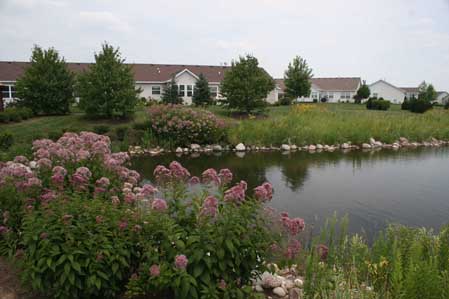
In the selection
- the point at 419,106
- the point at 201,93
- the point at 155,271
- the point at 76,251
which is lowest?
the point at 155,271

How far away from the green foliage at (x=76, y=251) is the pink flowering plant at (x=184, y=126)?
41.0 feet

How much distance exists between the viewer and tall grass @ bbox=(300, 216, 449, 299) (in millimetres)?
3260

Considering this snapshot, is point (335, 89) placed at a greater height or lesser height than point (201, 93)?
greater

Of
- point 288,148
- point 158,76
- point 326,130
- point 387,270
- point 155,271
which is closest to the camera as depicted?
point 155,271

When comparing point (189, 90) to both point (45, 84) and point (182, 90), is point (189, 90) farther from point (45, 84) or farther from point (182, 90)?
point (45, 84)

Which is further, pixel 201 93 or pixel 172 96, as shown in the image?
pixel 172 96

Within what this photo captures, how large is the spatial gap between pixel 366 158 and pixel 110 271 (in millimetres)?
13182

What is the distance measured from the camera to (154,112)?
54.3 feet

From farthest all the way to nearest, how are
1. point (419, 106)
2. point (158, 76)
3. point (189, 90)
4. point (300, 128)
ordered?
1. point (158, 76)
2. point (419, 106)
3. point (189, 90)
4. point (300, 128)

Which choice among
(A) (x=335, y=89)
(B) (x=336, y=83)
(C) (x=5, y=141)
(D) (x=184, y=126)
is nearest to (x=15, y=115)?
(C) (x=5, y=141)

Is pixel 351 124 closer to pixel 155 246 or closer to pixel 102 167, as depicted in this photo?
pixel 102 167

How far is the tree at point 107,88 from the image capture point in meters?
20.1

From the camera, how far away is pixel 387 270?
3955 millimetres

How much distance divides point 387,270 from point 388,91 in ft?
211
